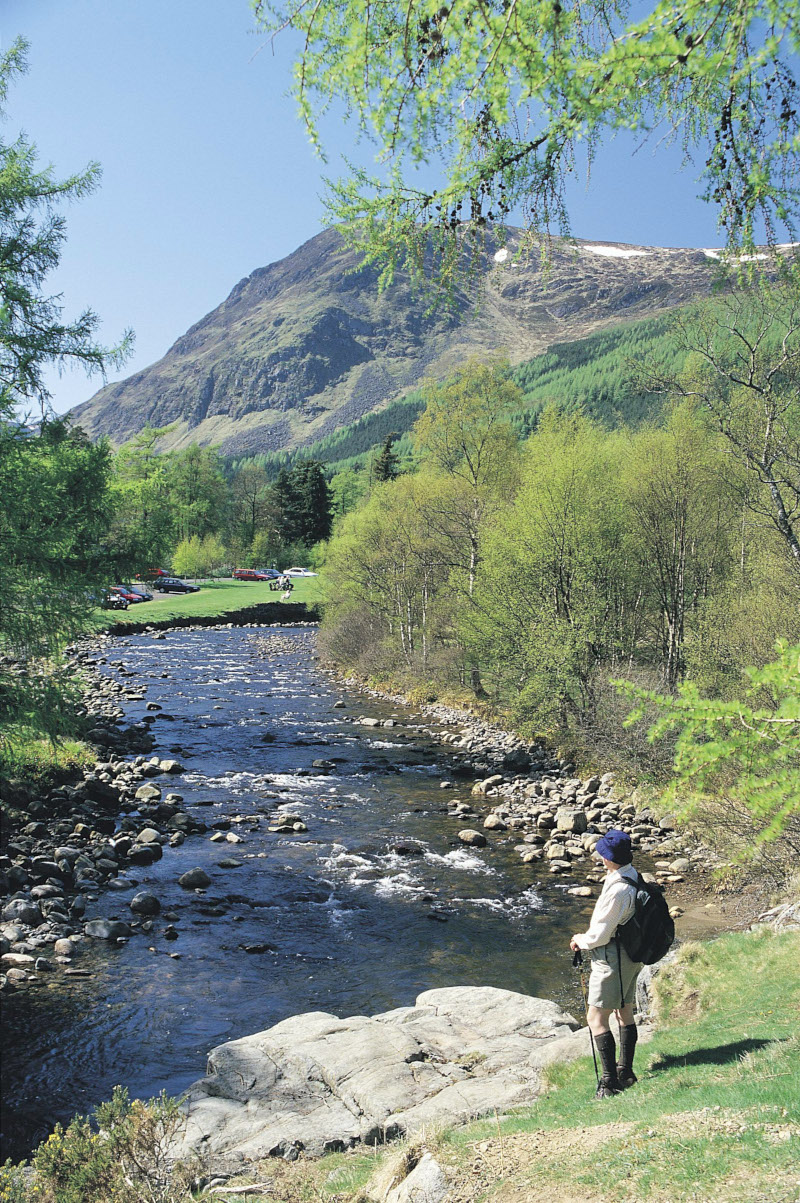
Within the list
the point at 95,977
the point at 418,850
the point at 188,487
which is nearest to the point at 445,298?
the point at 95,977

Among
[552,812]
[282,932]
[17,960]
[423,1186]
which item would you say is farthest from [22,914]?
[552,812]

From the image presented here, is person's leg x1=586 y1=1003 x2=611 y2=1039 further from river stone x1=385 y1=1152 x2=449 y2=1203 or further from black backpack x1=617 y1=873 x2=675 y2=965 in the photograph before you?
river stone x1=385 y1=1152 x2=449 y2=1203

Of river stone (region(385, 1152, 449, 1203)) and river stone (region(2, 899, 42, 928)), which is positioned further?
river stone (region(2, 899, 42, 928))

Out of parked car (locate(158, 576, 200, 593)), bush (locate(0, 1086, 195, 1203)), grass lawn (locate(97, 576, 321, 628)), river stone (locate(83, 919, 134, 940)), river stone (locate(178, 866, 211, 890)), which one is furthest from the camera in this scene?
parked car (locate(158, 576, 200, 593))

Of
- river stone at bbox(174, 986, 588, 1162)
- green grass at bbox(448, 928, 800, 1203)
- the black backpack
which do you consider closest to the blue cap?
the black backpack

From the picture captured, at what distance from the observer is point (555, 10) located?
4062 mm

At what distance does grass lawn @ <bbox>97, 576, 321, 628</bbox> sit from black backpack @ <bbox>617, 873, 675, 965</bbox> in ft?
141

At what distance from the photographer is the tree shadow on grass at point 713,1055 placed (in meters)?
6.54

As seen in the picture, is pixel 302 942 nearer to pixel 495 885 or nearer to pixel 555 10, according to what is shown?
pixel 495 885

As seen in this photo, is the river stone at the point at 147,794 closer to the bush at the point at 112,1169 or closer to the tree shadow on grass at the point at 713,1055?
the bush at the point at 112,1169

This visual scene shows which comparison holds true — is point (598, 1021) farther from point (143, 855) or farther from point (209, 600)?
point (209, 600)

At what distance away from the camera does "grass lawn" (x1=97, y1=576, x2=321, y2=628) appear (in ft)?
206

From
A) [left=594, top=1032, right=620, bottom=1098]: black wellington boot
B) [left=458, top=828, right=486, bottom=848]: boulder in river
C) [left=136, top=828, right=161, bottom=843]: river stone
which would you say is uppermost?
[left=594, top=1032, right=620, bottom=1098]: black wellington boot

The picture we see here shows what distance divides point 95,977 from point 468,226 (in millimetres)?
11822
